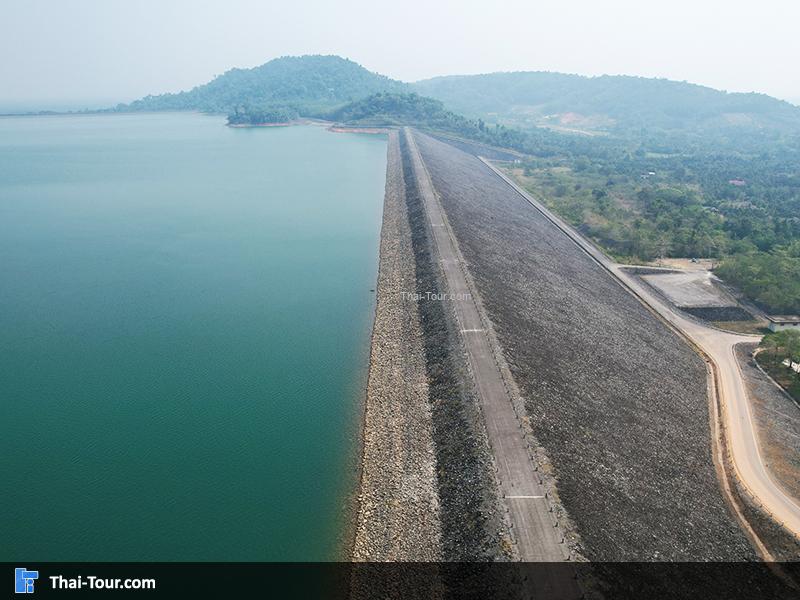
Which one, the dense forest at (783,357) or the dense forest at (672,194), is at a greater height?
the dense forest at (672,194)

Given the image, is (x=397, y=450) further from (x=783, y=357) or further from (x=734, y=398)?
(x=783, y=357)

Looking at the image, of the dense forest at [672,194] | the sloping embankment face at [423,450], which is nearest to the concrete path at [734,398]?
the dense forest at [672,194]

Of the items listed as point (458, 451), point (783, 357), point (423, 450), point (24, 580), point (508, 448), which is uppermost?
point (508, 448)

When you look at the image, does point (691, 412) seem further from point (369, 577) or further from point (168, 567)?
point (168, 567)

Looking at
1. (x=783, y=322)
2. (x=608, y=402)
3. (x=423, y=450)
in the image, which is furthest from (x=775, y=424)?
(x=423, y=450)

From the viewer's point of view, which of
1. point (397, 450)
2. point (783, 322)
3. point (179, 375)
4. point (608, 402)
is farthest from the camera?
point (783, 322)

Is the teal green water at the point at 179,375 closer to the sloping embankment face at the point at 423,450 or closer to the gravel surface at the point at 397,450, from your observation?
the gravel surface at the point at 397,450
